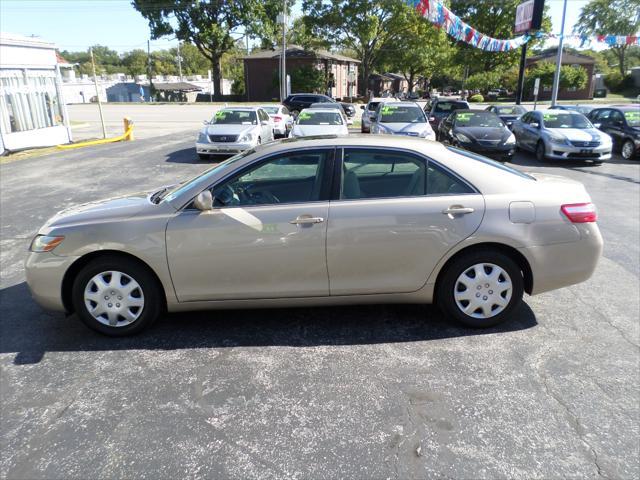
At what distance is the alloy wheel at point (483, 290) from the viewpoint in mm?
3951

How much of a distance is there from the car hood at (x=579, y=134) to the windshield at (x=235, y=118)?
8997mm

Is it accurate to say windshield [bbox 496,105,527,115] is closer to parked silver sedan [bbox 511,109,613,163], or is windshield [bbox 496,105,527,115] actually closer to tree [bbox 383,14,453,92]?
parked silver sedan [bbox 511,109,613,163]

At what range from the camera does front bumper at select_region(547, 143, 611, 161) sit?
44.2 feet

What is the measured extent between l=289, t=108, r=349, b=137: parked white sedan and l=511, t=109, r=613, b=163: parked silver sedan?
227 inches

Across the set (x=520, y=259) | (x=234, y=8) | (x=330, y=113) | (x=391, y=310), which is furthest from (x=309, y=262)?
(x=234, y=8)

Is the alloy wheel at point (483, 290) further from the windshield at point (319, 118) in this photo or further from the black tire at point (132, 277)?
the windshield at point (319, 118)

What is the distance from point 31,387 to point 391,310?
292 centimetres

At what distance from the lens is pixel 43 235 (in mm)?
3945

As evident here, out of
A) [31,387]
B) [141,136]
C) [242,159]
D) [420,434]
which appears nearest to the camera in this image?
[420,434]

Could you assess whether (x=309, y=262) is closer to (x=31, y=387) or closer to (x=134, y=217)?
(x=134, y=217)

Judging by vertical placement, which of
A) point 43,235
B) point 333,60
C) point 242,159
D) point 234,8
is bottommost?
point 43,235

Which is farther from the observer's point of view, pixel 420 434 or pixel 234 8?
pixel 234 8

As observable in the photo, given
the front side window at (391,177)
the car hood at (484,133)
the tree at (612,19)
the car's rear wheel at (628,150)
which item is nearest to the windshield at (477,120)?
the car hood at (484,133)

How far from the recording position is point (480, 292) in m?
3.99
